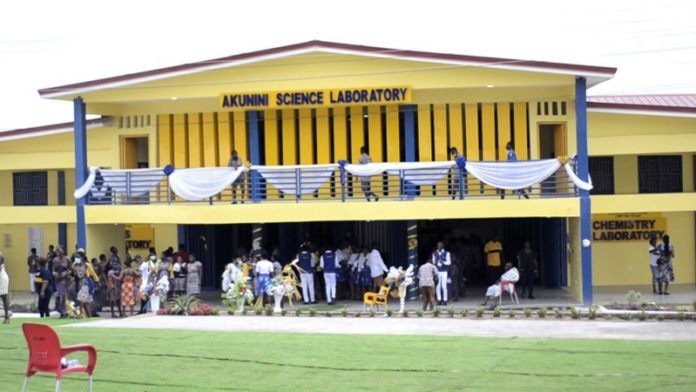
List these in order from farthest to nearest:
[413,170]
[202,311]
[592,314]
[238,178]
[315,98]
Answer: [315,98]
[238,178]
[413,170]
[202,311]
[592,314]

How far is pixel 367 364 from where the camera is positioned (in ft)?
48.9

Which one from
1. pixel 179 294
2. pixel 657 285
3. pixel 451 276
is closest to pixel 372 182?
pixel 451 276

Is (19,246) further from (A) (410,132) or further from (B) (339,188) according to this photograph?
(A) (410,132)

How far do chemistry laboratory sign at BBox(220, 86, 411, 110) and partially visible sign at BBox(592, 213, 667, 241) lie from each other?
6.93 meters

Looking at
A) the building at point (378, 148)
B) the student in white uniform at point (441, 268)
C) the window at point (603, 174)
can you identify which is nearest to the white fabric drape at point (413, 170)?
the building at point (378, 148)

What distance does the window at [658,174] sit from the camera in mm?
30406

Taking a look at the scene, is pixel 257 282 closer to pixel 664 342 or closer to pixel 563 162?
pixel 563 162

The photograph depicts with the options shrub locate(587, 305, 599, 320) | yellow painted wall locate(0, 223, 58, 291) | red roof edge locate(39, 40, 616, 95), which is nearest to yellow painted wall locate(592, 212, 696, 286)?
red roof edge locate(39, 40, 616, 95)

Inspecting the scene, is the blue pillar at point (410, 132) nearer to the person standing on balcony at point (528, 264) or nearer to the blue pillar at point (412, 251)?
the blue pillar at point (412, 251)

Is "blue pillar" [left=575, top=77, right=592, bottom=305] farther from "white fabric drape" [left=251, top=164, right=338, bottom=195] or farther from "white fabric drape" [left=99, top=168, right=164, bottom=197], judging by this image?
"white fabric drape" [left=99, top=168, right=164, bottom=197]

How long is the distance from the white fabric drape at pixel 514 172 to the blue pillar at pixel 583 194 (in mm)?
691

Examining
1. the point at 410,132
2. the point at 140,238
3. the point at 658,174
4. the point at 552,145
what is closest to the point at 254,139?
the point at 410,132

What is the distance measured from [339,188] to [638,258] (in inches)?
336

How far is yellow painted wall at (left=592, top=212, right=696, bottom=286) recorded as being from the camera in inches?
1195
